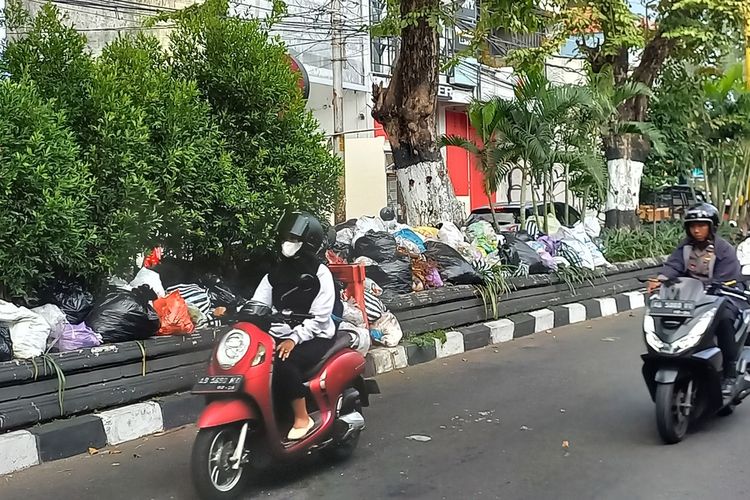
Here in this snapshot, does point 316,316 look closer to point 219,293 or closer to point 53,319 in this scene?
point 53,319

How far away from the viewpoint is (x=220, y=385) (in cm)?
417

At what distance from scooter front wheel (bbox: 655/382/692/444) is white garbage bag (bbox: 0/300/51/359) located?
3.79 meters

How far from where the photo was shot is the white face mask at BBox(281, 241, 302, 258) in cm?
455

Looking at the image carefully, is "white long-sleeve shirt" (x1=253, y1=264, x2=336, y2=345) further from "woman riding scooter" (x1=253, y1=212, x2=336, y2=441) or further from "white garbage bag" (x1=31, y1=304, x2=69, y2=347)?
"white garbage bag" (x1=31, y1=304, x2=69, y2=347)

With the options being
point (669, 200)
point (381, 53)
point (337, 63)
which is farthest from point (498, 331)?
point (381, 53)

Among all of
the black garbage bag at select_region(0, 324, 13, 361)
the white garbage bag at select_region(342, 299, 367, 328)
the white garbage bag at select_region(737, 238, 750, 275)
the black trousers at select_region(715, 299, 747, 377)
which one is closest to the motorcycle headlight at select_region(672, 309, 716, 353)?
the black trousers at select_region(715, 299, 747, 377)

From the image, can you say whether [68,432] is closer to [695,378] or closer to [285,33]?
[695,378]

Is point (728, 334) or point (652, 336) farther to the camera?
point (728, 334)

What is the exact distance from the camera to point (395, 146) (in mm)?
11227

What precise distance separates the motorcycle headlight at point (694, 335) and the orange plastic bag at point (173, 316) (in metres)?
3.40

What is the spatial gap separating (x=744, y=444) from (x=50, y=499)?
4.01 m

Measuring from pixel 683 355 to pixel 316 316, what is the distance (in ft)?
7.18

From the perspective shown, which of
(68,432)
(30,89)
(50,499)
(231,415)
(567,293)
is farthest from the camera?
(567,293)

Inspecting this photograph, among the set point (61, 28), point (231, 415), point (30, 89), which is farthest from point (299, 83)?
point (231, 415)
